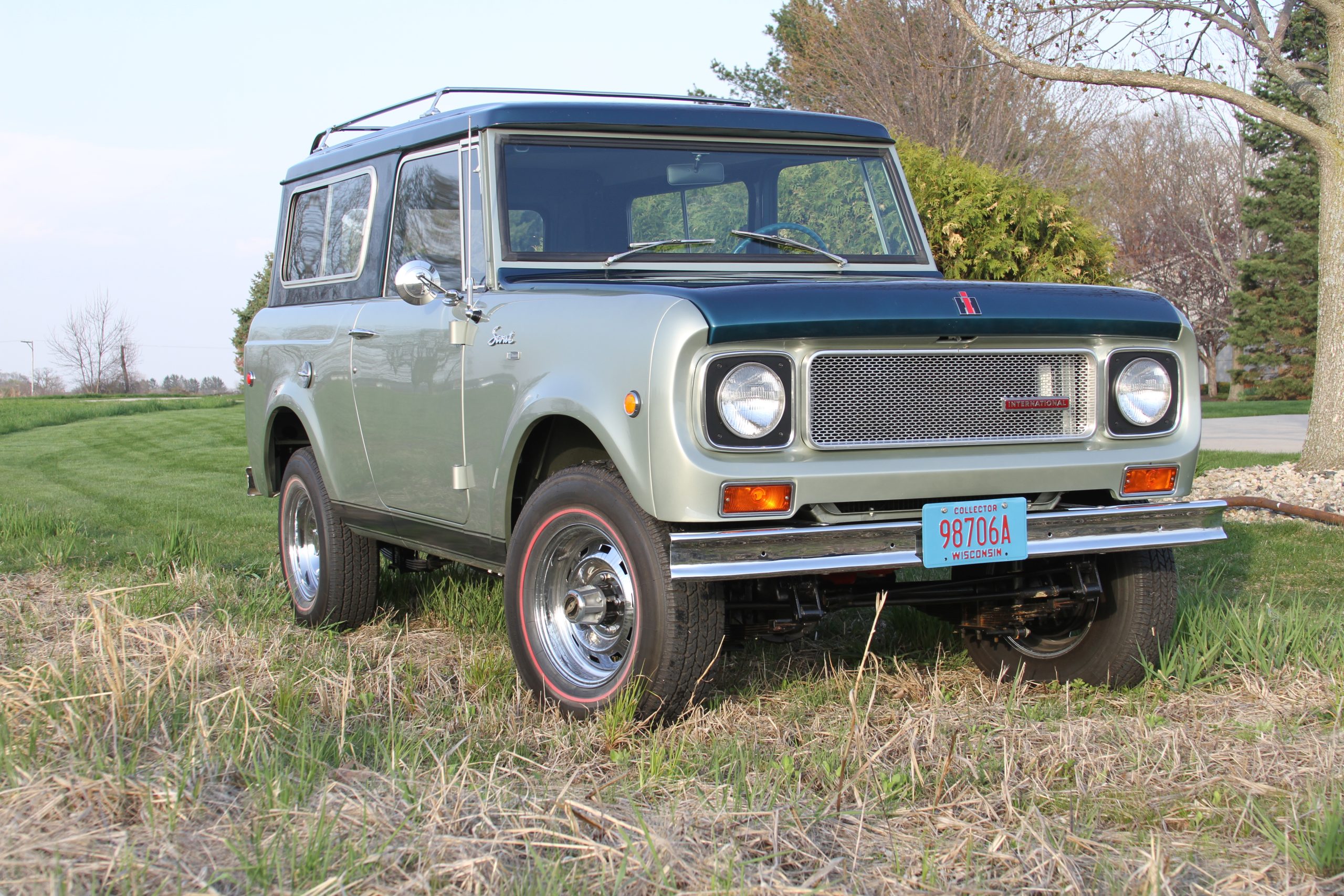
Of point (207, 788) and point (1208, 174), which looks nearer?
point (207, 788)

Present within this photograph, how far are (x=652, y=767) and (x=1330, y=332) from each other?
9156 mm

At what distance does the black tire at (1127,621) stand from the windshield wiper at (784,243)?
1.46 metres

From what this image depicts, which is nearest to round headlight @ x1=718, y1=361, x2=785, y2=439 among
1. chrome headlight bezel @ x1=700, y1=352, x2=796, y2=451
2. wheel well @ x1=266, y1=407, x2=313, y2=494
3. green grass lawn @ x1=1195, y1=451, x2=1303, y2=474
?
chrome headlight bezel @ x1=700, y1=352, x2=796, y2=451

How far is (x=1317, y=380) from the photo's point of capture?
10.8 m

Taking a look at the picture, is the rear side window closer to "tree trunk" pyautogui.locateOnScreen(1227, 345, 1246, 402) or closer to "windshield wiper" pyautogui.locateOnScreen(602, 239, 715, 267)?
"windshield wiper" pyautogui.locateOnScreen(602, 239, 715, 267)

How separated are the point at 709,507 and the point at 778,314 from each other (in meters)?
0.56

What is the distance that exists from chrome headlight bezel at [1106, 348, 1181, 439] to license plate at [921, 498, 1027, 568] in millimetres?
531

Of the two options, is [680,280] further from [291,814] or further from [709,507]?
[291,814]

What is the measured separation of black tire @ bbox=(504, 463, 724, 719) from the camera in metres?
3.74

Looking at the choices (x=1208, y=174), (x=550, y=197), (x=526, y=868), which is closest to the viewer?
(x=526, y=868)

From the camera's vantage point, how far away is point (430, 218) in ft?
17.0

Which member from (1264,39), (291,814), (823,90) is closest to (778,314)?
(291,814)

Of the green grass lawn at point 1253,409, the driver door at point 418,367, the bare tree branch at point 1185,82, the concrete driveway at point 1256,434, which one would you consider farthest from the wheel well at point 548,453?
the green grass lawn at point 1253,409

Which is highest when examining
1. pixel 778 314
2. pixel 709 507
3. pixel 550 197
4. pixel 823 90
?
pixel 823 90
